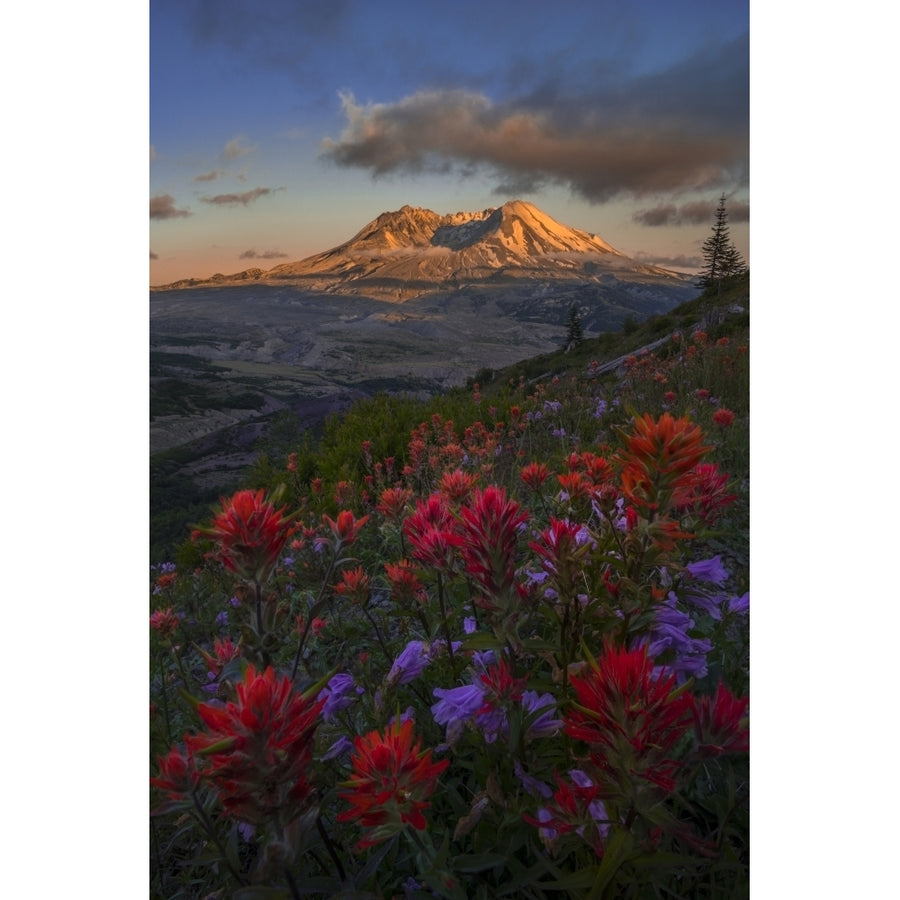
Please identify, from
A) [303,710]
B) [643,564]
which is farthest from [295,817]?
[643,564]

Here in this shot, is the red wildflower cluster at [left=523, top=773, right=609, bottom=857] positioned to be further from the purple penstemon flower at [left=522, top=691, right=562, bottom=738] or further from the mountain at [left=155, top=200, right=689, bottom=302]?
the mountain at [left=155, top=200, right=689, bottom=302]

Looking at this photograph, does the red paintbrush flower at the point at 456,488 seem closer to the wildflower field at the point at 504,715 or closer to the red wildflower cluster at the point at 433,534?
the wildflower field at the point at 504,715

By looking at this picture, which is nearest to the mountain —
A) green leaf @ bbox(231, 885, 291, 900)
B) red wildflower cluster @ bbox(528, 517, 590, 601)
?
red wildflower cluster @ bbox(528, 517, 590, 601)

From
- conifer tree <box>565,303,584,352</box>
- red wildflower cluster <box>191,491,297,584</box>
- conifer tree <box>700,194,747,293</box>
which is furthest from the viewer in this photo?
conifer tree <box>565,303,584,352</box>

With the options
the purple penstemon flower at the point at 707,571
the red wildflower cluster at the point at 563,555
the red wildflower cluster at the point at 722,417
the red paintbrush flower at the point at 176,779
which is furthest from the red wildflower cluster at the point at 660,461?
the red wildflower cluster at the point at 722,417
